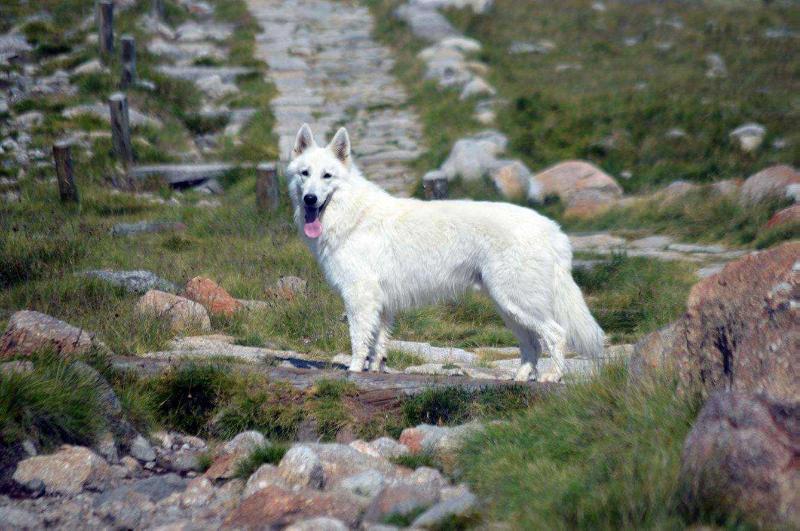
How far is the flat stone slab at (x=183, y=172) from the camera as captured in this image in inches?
527

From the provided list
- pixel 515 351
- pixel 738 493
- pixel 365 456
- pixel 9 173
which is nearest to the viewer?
pixel 738 493

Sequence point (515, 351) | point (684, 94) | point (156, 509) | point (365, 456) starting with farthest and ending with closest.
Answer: point (684, 94)
point (515, 351)
point (365, 456)
point (156, 509)

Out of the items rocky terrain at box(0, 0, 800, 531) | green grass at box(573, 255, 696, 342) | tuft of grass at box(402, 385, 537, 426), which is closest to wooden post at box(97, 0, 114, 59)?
rocky terrain at box(0, 0, 800, 531)

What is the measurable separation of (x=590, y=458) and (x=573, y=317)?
2528mm

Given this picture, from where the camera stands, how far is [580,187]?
42.2ft

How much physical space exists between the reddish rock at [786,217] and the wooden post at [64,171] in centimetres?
872

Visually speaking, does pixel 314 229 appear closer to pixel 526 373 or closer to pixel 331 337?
pixel 331 337

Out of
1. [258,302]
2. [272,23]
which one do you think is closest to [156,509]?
[258,302]

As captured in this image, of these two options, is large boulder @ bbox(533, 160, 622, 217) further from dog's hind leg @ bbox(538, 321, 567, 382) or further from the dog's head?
dog's hind leg @ bbox(538, 321, 567, 382)

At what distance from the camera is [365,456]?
4.92 meters

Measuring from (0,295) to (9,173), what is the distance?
5.30 m

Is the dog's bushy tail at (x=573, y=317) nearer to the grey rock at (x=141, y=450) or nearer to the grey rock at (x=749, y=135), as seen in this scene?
the grey rock at (x=141, y=450)

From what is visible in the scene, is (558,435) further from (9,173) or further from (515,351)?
(9,173)

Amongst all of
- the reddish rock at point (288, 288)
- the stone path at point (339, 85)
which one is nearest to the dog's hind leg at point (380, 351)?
the reddish rock at point (288, 288)
